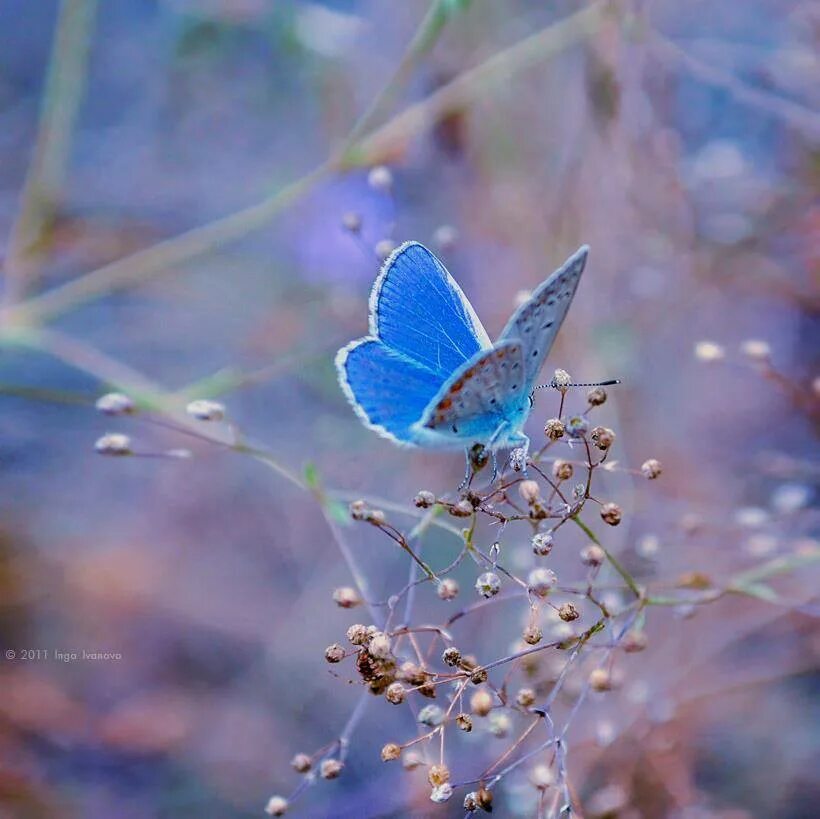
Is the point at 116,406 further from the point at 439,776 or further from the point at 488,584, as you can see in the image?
the point at 439,776

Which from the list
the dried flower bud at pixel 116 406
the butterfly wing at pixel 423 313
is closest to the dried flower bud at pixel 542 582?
the butterfly wing at pixel 423 313

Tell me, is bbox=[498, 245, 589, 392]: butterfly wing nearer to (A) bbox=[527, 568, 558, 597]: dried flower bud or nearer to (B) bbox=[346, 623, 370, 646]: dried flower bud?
(A) bbox=[527, 568, 558, 597]: dried flower bud

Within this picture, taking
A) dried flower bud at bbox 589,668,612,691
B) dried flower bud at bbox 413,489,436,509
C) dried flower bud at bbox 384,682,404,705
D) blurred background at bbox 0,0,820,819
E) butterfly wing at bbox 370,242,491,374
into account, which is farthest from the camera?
blurred background at bbox 0,0,820,819

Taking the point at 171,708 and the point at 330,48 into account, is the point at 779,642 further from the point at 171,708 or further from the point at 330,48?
the point at 330,48

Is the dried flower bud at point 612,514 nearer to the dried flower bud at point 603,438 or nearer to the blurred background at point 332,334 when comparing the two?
the dried flower bud at point 603,438

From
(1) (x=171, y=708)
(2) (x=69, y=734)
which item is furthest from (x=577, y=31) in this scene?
(2) (x=69, y=734)

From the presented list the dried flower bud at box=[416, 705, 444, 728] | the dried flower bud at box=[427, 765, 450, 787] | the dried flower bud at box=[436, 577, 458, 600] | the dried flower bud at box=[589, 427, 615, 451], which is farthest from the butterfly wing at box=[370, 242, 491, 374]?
the dried flower bud at box=[427, 765, 450, 787]

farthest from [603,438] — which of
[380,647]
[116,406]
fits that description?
[116,406]
